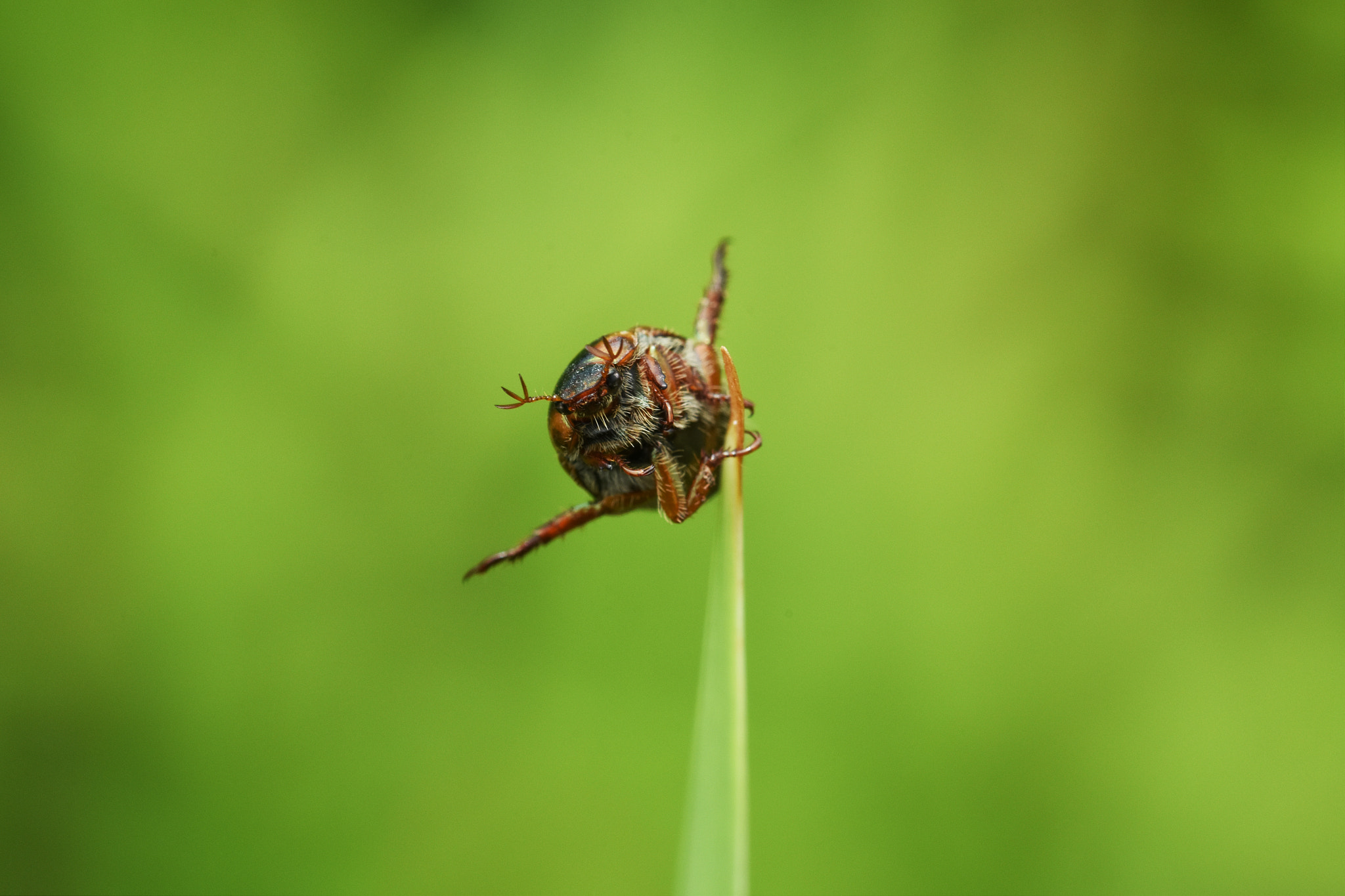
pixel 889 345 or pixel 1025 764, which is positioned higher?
pixel 889 345

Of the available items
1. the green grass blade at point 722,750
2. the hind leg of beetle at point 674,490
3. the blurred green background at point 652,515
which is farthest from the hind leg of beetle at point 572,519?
the green grass blade at point 722,750

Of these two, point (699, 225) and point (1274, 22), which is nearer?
point (1274, 22)

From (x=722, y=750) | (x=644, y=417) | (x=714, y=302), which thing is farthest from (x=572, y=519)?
(x=722, y=750)

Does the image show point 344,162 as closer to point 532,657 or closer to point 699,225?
point 699,225

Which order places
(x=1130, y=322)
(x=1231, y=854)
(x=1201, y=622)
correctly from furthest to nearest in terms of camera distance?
1. (x=1130, y=322)
2. (x=1201, y=622)
3. (x=1231, y=854)

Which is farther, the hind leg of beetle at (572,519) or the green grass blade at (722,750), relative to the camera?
the hind leg of beetle at (572,519)

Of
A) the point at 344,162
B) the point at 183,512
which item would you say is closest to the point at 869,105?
the point at 344,162

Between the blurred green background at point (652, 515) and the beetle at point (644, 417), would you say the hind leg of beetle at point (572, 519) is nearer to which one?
the beetle at point (644, 417)
